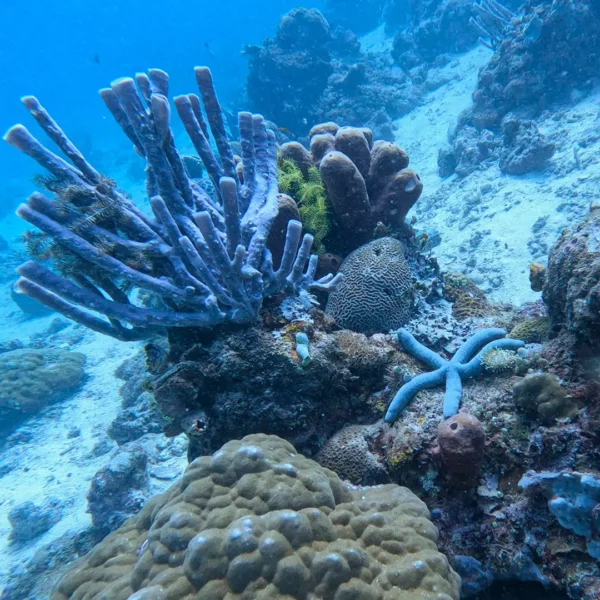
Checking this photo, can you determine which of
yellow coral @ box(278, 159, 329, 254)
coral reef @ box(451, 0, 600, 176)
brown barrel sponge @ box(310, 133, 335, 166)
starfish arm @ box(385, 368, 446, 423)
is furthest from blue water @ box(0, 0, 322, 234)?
starfish arm @ box(385, 368, 446, 423)

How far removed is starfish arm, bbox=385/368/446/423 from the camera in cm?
319

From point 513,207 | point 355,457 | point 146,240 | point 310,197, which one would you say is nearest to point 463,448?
point 355,457

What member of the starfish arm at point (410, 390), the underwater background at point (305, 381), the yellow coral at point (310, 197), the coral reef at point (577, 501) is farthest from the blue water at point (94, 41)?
the coral reef at point (577, 501)

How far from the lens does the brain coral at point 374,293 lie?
170 inches

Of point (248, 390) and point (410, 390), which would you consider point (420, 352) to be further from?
point (248, 390)

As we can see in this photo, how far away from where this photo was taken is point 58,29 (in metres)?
68.1

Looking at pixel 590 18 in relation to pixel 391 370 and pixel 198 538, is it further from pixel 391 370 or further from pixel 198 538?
pixel 198 538

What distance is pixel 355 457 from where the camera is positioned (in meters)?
3.13

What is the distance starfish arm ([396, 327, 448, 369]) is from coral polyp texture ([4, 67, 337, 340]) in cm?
129

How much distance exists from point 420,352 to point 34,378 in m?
11.4

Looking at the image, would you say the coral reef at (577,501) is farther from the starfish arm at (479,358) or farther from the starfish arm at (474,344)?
the starfish arm at (474,344)

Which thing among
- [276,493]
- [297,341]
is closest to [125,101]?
[297,341]

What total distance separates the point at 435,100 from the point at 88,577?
19923mm

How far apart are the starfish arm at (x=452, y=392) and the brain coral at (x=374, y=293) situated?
1206 millimetres
